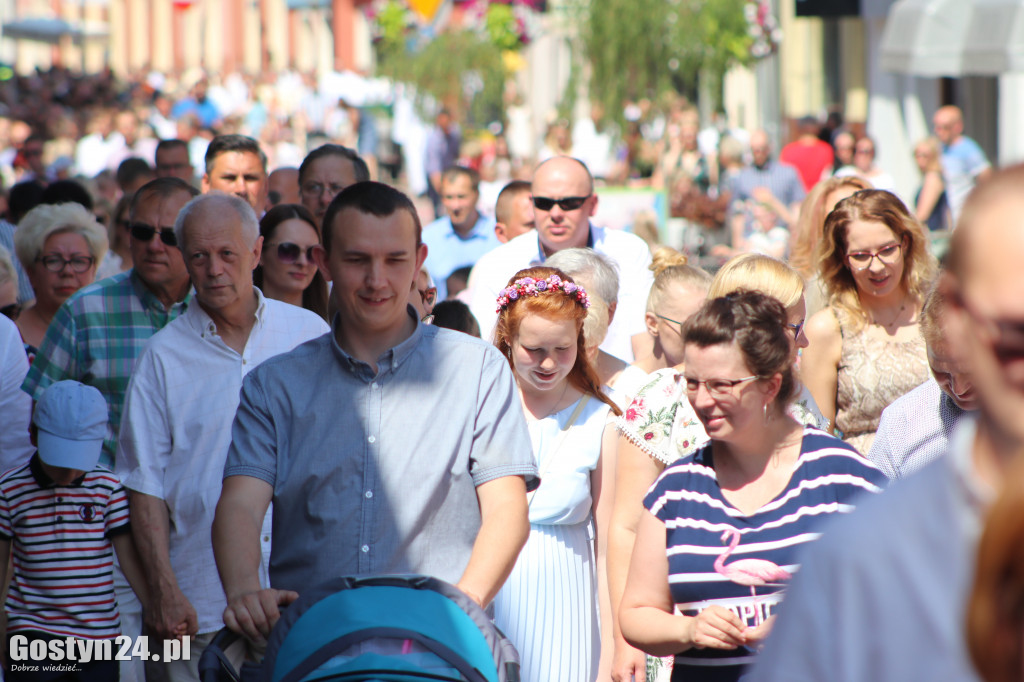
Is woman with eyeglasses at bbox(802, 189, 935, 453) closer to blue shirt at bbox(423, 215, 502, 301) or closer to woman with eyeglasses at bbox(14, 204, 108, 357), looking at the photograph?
woman with eyeglasses at bbox(14, 204, 108, 357)

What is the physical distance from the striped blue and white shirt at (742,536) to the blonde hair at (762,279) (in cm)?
139

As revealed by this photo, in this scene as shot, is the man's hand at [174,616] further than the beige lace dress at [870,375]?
No

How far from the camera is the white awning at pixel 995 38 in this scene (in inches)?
584

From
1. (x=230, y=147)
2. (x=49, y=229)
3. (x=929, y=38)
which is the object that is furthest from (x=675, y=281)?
(x=929, y=38)

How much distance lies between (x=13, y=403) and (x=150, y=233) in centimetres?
99

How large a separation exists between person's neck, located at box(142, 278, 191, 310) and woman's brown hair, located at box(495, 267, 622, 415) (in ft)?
5.47

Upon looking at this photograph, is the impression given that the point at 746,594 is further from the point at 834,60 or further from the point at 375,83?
the point at 375,83

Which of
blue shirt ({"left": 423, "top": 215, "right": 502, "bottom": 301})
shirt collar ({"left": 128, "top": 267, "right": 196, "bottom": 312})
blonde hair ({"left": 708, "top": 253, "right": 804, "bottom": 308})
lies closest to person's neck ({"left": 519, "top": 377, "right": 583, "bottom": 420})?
blonde hair ({"left": 708, "top": 253, "right": 804, "bottom": 308})

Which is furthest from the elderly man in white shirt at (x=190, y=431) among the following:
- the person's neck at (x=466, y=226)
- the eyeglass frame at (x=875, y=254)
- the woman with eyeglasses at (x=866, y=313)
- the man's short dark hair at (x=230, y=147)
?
the person's neck at (x=466, y=226)

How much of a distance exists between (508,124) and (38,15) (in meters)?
41.1

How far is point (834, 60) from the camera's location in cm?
2939

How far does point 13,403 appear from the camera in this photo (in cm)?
546

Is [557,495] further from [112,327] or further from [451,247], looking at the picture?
[451,247]

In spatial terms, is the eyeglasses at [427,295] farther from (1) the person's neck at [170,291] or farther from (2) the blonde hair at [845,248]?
(2) the blonde hair at [845,248]
